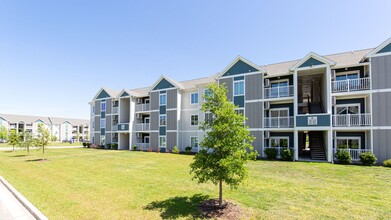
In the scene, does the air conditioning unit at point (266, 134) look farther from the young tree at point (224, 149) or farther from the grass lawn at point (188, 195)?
the young tree at point (224, 149)

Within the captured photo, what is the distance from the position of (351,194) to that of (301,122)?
430 inches

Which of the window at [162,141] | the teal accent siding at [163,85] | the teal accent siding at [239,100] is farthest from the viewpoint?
the teal accent siding at [163,85]

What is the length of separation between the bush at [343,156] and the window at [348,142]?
7.96ft

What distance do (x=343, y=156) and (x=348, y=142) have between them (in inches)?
118

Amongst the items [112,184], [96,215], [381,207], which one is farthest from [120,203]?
[381,207]

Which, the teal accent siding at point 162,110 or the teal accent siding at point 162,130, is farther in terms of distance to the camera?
the teal accent siding at point 162,110

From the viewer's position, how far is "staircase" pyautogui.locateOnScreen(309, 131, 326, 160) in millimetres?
19531

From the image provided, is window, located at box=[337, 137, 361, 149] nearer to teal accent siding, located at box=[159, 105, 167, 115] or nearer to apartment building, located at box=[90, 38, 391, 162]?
apartment building, located at box=[90, 38, 391, 162]

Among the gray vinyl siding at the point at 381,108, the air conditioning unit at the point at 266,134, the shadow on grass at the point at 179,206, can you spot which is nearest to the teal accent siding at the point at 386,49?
the gray vinyl siding at the point at 381,108

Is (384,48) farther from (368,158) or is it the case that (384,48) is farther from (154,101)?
(154,101)

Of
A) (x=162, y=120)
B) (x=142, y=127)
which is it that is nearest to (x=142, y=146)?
(x=142, y=127)

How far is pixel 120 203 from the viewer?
299 inches

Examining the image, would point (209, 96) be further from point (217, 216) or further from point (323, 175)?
point (323, 175)

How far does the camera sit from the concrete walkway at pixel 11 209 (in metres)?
6.67
